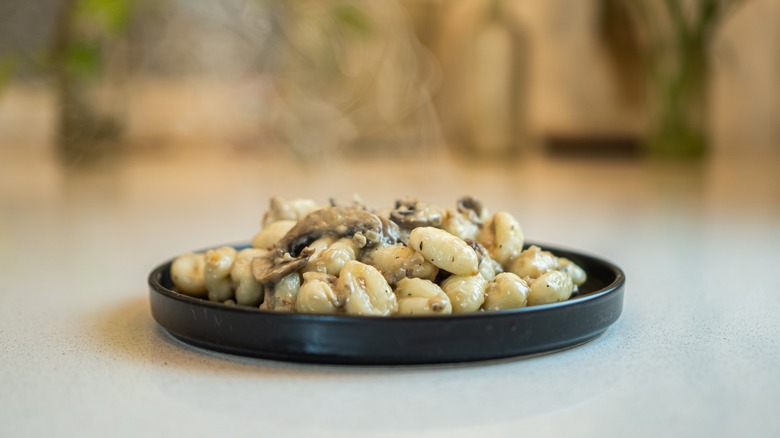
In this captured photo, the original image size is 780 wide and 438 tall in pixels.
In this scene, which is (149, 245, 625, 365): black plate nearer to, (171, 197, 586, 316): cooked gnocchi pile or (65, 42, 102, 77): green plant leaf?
(171, 197, 586, 316): cooked gnocchi pile

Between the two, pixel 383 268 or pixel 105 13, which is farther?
pixel 105 13

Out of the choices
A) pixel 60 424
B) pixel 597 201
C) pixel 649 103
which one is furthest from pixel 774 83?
pixel 60 424

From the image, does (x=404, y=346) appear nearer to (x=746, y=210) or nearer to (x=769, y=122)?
(x=746, y=210)

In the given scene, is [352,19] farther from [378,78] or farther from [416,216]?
[416,216]

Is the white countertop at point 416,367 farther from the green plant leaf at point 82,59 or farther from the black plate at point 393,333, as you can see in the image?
the green plant leaf at point 82,59

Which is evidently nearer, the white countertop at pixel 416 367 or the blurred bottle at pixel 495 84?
the white countertop at pixel 416 367

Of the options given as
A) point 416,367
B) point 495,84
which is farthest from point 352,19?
point 416,367

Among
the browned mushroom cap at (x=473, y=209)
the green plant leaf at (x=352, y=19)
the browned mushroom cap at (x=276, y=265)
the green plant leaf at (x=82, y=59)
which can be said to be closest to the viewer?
the browned mushroom cap at (x=276, y=265)

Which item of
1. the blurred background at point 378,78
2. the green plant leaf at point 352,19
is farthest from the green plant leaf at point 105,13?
the green plant leaf at point 352,19

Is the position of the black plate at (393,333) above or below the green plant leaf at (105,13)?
below
